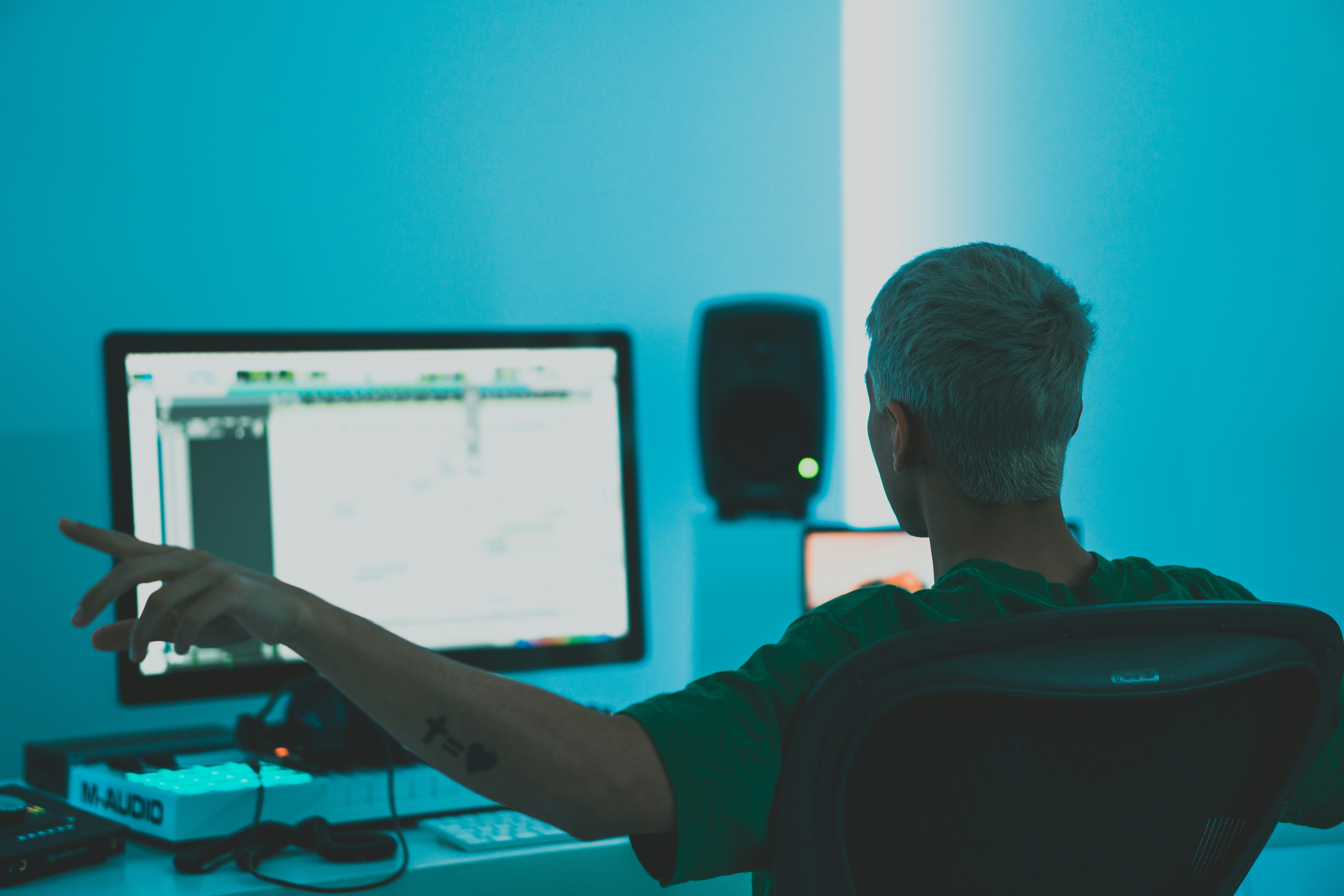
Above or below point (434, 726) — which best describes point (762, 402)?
above

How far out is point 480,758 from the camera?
26.7 inches

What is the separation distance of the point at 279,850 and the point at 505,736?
19.6 inches

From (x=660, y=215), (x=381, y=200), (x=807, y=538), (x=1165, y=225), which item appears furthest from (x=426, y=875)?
(x=1165, y=225)

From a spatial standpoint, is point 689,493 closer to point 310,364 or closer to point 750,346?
point 750,346

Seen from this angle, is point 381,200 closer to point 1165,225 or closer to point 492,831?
point 492,831

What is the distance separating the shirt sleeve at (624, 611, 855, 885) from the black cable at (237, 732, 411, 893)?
355 millimetres

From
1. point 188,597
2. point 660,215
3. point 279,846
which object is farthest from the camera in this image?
point 660,215

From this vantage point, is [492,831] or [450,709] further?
[492,831]

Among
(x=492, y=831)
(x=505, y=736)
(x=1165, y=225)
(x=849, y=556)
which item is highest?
(x=1165, y=225)

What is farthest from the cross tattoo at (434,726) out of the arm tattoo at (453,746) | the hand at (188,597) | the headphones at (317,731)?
the headphones at (317,731)

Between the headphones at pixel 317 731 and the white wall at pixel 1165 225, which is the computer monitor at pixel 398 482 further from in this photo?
the white wall at pixel 1165 225

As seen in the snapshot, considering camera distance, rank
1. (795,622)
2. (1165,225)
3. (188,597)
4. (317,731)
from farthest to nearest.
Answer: (1165,225) → (317,731) → (795,622) → (188,597)

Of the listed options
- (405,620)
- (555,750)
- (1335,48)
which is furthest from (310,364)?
(1335,48)

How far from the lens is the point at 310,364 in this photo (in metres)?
1.34
